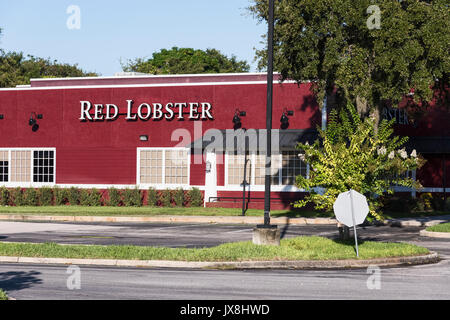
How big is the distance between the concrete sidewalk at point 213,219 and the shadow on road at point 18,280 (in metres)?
15.5

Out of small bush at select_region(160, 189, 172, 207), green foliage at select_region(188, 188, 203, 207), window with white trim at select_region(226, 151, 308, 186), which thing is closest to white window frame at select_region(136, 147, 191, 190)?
small bush at select_region(160, 189, 172, 207)

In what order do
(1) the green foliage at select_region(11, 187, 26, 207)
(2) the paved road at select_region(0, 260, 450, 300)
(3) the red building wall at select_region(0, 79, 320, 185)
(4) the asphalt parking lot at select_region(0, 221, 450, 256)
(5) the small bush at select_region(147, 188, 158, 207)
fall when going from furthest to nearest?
(1) the green foliage at select_region(11, 187, 26, 207)
(5) the small bush at select_region(147, 188, 158, 207)
(3) the red building wall at select_region(0, 79, 320, 185)
(4) the asphalt parking lot at select_region(0, 221, 450, 256)
(2) the paved road at select_region(0, 260, 450, 300)

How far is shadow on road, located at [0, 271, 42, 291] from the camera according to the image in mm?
13484

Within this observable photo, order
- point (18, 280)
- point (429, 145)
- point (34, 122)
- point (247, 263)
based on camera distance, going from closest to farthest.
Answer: point (18, 280)
point (247, 263)
point (429, 145)
point (34, 122)

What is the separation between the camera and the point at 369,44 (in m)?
27.0

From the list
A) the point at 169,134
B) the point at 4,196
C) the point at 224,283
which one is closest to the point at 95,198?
the point at 169,134

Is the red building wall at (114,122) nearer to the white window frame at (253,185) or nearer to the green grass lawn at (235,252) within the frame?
the white window frame at (253,185)

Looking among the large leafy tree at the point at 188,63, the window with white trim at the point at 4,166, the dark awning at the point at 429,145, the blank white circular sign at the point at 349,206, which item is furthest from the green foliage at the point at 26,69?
the blank white circular sign at the point at 349,206

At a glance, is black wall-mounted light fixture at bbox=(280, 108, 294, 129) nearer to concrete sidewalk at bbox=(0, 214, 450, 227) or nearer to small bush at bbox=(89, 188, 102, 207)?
concrete sidewalk at bbox=(0, 214, 450, 227)

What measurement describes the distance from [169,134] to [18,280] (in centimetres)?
2484

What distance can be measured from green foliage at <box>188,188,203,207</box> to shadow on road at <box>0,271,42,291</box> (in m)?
22.1

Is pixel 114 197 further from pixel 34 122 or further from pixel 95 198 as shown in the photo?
pixel 34 122

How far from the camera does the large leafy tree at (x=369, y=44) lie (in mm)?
25719

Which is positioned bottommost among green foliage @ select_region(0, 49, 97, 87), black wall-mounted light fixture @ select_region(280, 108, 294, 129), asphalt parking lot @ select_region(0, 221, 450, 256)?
asphalt parking lot @ select_region(0, 221, 450, 256)
